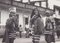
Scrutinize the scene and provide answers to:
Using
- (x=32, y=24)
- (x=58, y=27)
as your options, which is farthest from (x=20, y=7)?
(x=32, y=24)

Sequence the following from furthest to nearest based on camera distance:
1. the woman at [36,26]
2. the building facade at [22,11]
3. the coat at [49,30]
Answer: the building facade at [22,11] → the coat at [49,30] → the woman at [36,26]

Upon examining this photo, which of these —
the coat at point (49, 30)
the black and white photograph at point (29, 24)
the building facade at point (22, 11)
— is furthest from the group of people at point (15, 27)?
the building facade at point (22, 11)

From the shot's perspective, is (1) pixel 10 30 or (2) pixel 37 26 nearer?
(1) pixel 10 30

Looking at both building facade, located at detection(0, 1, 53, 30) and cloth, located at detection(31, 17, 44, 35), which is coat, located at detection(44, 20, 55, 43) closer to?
cloth, located at detection(31, 17, 44, 35)

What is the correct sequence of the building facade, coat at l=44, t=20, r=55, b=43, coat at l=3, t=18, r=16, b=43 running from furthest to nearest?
the building facade → coat at l=44, t=20, r=55, b=43 → coat at l=3, t=18, r=16, b=43

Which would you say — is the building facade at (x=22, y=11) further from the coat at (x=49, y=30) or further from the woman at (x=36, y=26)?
the woman at (x=36, y=26)

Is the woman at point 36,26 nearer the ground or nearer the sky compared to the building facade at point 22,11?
nearer the ground

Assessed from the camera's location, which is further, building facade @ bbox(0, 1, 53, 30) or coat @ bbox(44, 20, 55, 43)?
building facade @ bbox(0, 1, 53, 30)

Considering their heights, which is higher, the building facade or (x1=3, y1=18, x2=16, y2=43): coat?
the building facade

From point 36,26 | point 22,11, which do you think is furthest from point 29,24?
point 22,11

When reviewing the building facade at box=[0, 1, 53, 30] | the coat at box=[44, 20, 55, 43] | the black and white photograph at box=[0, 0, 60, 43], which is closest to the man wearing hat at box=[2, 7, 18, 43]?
the black and white photograph at box=[0, 0, 60, 43]

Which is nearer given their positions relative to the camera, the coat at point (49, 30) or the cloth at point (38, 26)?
the cloth at point (38, 26)

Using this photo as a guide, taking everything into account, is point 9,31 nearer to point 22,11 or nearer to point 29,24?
point 29,24

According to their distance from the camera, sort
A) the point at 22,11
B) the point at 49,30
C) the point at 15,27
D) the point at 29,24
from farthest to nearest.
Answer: the point at 22,11 < the point at 49,30 < the point at 29,24 < the point at 15,27
